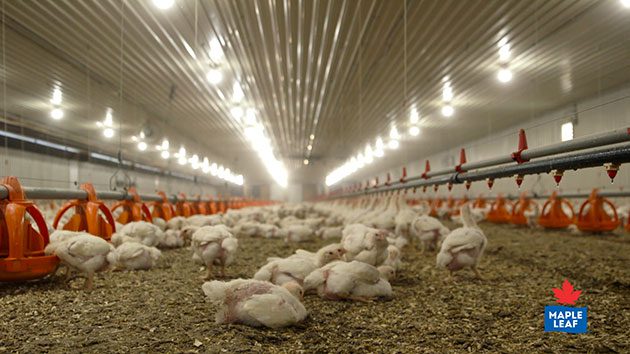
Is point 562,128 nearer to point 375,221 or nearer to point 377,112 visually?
point 375,221

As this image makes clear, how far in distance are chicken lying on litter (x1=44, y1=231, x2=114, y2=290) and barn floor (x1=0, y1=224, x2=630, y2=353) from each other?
0.77 feet

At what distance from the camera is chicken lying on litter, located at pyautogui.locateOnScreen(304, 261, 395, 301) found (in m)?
3.66

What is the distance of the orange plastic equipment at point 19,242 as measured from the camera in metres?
3.73

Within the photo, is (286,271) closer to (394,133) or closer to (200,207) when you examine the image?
(200,207)

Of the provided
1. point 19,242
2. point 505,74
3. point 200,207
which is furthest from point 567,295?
point 200,207

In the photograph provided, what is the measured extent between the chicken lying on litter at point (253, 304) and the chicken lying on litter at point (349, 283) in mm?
714

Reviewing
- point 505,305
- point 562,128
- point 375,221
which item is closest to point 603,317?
point 505,305

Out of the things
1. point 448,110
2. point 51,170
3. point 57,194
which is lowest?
point 57,194

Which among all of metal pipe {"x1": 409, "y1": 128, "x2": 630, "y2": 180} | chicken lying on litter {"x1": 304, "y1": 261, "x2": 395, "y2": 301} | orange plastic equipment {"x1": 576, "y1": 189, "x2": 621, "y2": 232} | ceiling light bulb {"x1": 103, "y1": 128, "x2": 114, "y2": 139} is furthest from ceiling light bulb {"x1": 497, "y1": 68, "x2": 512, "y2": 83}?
ceiling light bulb {"x1": 103, "y1": 128, "x2": 114, "y2": 139}

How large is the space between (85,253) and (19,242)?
0.63 metres

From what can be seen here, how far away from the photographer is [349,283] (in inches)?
144

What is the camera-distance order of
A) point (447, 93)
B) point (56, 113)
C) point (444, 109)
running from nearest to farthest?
1. point (56, 113)
2. point (447, 93)
3. point (444, 109)

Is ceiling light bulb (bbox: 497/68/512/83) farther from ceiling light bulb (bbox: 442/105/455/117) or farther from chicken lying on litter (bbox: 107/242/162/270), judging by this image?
chicken lying on litter (bbox: 107/242/162/270)

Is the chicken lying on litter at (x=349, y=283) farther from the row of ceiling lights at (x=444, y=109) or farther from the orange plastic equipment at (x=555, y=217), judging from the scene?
the orange plastic equipment at (x=555, y=217)
